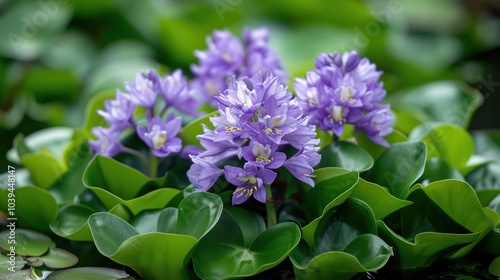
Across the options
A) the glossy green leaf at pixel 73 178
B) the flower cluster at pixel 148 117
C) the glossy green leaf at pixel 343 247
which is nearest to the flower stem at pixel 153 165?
the flower cluster at pixel 148 117

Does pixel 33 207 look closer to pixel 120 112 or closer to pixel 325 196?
pixel 120 112

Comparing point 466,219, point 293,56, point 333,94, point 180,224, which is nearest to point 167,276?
point 180,224

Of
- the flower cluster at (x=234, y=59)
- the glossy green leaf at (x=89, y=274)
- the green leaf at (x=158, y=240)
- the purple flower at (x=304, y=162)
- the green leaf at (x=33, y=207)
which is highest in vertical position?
the flower cluster at (x=234, y=59)

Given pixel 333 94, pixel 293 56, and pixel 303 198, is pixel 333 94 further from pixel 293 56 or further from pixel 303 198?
pixel 293 56

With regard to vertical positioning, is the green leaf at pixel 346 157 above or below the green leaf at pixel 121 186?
above

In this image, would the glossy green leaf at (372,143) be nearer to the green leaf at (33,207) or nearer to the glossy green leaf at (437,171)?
the glossy green leaf at (437,171)

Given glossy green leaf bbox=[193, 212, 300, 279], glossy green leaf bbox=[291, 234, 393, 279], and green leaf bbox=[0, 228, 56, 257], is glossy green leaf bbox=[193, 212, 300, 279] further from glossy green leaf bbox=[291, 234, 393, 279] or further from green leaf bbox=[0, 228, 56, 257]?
green leaf bbox=[0, 228, 56, 257]
